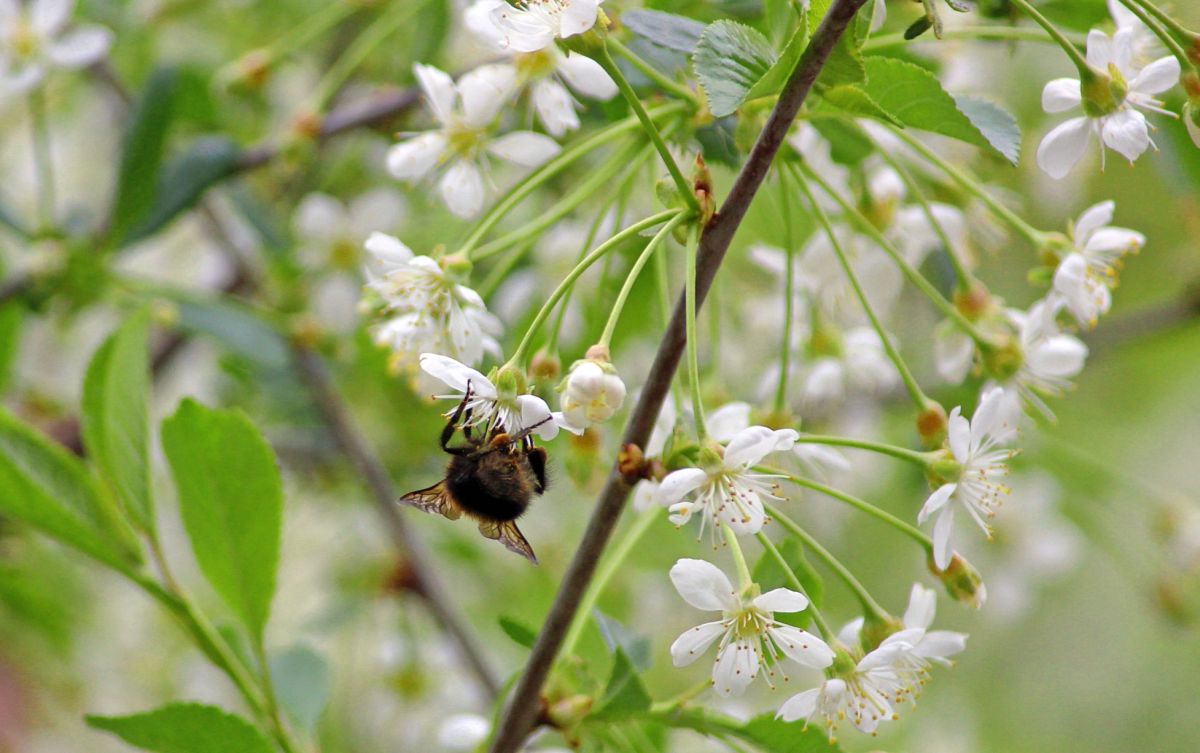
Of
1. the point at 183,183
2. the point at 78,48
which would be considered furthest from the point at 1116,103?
the point at 78,48

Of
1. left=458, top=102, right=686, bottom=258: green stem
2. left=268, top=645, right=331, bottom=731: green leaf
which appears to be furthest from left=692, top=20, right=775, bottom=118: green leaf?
left=268, top=645, right=331, bottom=731: green leaf

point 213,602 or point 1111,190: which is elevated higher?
point 1111,190

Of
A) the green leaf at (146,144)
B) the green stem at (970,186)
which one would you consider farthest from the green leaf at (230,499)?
the green leaf at (146,144)

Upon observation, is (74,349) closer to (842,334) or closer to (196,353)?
(196,353)

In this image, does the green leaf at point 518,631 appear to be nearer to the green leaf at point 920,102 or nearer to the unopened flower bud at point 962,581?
the unopened flower bud at point 962,581

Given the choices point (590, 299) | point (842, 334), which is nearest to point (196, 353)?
point (590, 299)

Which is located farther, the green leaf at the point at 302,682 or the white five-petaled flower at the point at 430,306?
the green leaf at the point at 302,682

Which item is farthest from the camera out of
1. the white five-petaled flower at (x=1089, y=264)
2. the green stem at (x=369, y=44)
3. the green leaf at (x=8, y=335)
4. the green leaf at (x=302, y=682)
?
the green leaf at (x=8, y=335)
